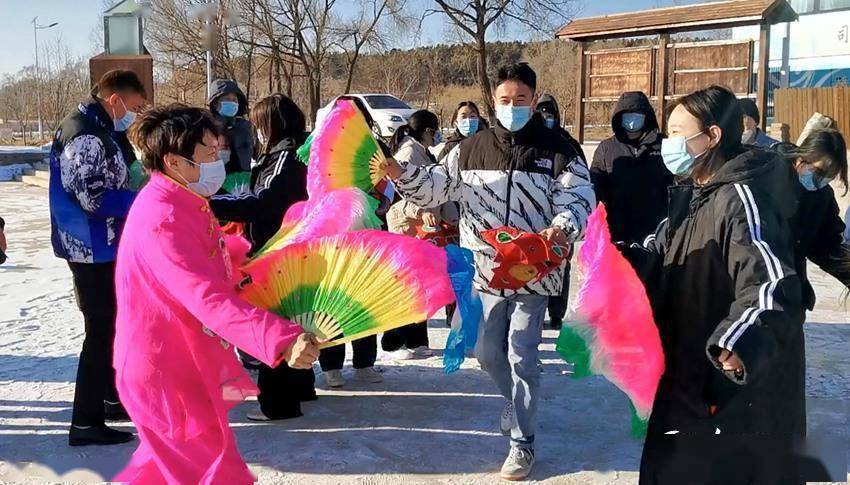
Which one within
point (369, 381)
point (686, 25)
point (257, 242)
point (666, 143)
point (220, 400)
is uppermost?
point (686, 25)

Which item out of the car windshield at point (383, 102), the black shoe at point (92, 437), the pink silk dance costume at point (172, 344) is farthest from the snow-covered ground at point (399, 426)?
the car windshield at point (383, 102)

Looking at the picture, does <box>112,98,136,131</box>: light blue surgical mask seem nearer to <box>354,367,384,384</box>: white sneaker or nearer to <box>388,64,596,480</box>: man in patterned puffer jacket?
<box>388,64,596,480</box>: man in patterned puffer jacket

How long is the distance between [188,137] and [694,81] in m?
12.0

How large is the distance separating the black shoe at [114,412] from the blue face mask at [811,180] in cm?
404

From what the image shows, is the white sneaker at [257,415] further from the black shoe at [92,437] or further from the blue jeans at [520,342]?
the blue jeans at [520,342]

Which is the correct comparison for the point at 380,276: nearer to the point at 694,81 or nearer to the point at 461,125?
the point at 461,125

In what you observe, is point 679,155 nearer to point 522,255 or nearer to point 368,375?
point 522,255

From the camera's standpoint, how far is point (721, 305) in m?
2.55

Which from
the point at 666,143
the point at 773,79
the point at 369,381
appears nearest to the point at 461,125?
the point at 369,381

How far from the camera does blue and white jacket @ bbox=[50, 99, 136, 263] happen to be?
421 centimetres

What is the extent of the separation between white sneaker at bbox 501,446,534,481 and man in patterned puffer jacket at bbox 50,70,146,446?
219 cm

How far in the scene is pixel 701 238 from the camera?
101 inches

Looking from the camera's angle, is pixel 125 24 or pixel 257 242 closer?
pixel 257 242

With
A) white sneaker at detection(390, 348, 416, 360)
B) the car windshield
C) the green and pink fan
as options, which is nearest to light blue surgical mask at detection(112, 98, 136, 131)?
white sneaker at detection(390, 348, 416, 360)
